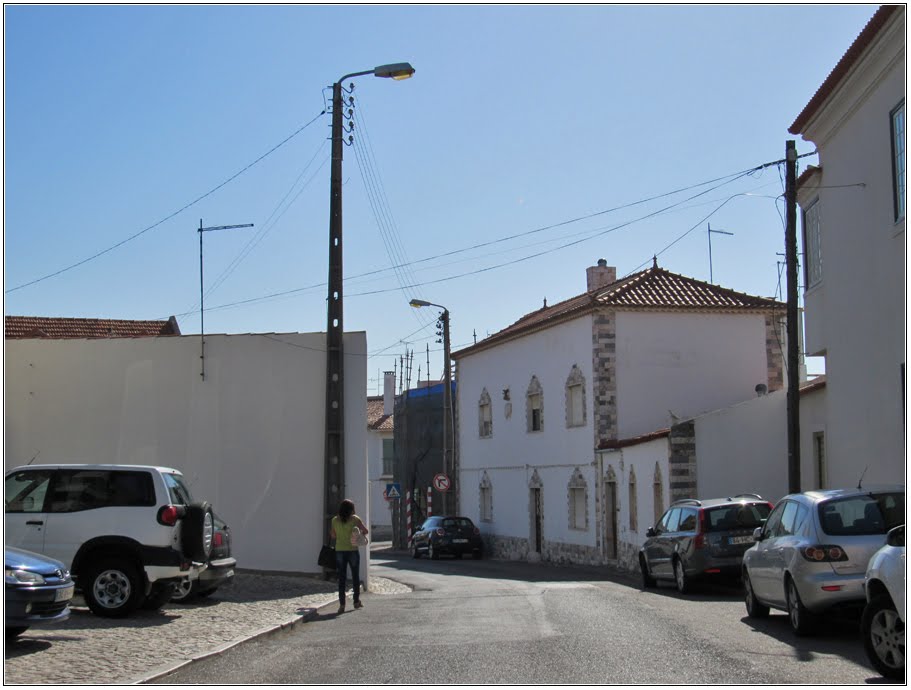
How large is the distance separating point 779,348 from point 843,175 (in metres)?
16.2

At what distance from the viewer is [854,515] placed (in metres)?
10.9

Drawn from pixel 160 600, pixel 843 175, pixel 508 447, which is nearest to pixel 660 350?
pixel 508 447

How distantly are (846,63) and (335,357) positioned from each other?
986cm

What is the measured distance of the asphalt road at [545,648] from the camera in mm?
8719

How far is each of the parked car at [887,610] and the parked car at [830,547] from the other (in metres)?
2.05

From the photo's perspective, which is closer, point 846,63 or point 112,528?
point 112,528

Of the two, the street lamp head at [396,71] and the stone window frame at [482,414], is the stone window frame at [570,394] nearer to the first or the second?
the stone window frame at [482,414]

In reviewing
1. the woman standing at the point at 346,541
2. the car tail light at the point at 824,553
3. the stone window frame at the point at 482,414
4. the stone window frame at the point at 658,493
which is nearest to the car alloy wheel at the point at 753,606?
the car tail light at the point at 824,553

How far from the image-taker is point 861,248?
57.6 ft

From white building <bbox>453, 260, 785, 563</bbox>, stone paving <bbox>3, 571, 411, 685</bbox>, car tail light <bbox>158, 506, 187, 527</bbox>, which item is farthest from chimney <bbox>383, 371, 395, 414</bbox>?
car tail light <bbox>158, 506, 187, 527</bbox>

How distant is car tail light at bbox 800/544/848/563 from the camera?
10672 millimetres

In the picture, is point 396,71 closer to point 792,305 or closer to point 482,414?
point 792,305

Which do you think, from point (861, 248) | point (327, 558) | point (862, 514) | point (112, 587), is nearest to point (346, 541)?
point (327, 558)

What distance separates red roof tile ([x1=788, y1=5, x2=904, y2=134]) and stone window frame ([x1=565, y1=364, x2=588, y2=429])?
14594 mm
